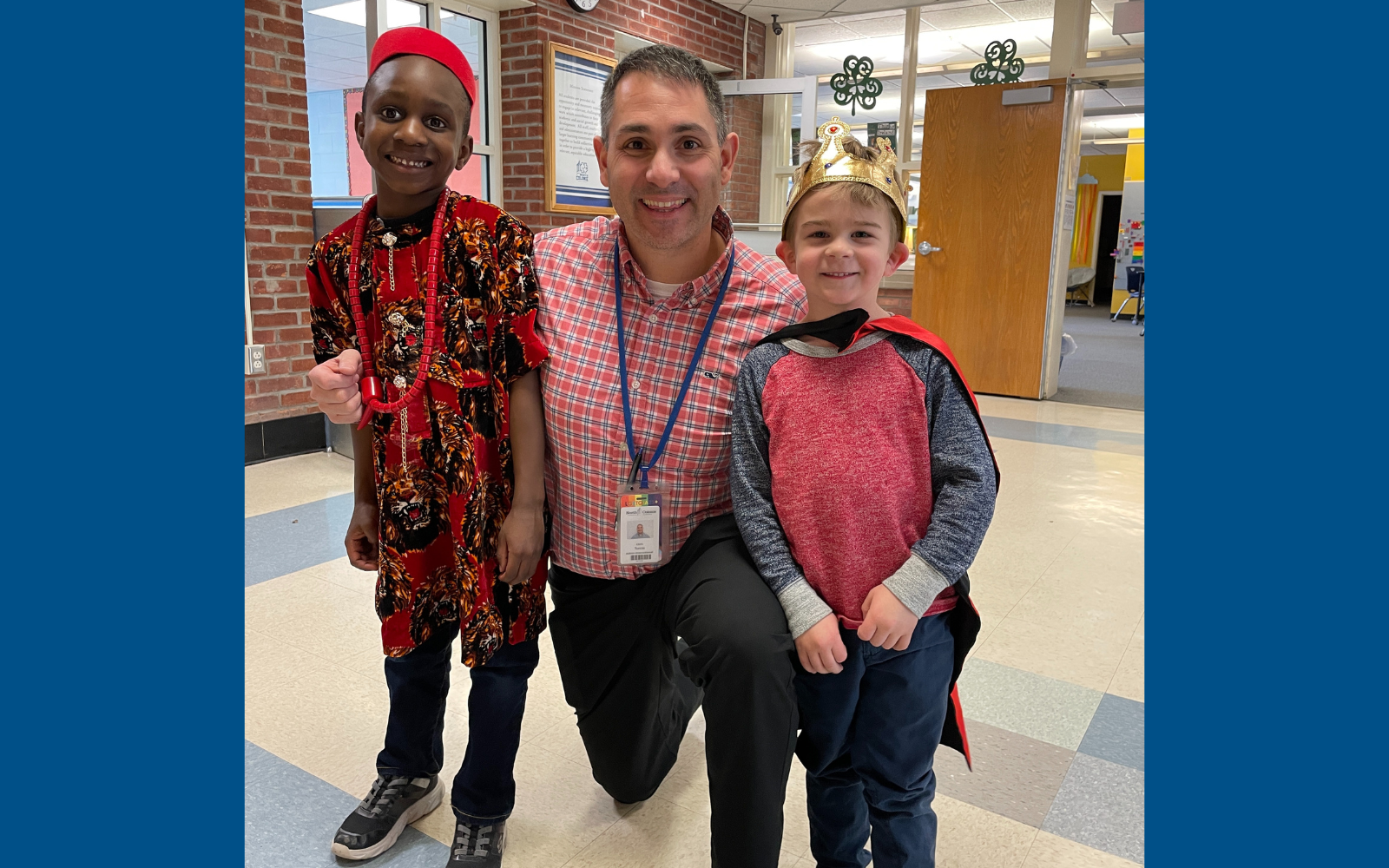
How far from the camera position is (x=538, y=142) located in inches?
203

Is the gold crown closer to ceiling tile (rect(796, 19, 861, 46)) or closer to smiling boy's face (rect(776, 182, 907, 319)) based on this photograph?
smiling boy's face (rect(776, 182, 907, 319))

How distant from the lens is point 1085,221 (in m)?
17.1

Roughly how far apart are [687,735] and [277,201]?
305 centimetres

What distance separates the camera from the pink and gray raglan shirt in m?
1.17

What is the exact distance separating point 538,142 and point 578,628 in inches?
166

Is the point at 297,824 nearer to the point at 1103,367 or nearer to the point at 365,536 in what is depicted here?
the point at 365,536

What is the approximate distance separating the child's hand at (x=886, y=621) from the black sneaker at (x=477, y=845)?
72 cm

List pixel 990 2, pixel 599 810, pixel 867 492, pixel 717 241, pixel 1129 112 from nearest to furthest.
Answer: pixel 867 492
pixel 717 241
pixel 599 810
pixel 990 2
pixel 1129 112

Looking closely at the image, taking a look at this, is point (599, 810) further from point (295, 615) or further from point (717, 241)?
point (295, 615)

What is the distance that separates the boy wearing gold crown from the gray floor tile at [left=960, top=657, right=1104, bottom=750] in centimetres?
73

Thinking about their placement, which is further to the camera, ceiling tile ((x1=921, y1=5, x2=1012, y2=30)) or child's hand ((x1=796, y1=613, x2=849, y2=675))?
ceiling tile ((x1=921, y1=5, x2=1012, y2=30))

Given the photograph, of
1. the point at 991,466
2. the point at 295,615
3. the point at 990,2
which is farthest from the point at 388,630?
the point at 990,2

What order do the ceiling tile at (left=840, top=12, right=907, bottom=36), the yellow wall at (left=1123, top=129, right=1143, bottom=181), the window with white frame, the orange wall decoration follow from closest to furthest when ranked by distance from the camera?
the window with white frame, the ceiling tile at (left=840, top=12, right=907, bottom=36), the yellow wall at (left=1123, top=129, right=1143, bottom=181), the orange wall decoration

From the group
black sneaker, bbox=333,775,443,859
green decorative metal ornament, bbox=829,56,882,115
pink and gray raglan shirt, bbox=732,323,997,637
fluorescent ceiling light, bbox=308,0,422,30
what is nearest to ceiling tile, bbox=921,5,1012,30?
green decorative metal ornament, bbox=829,56,882,115
